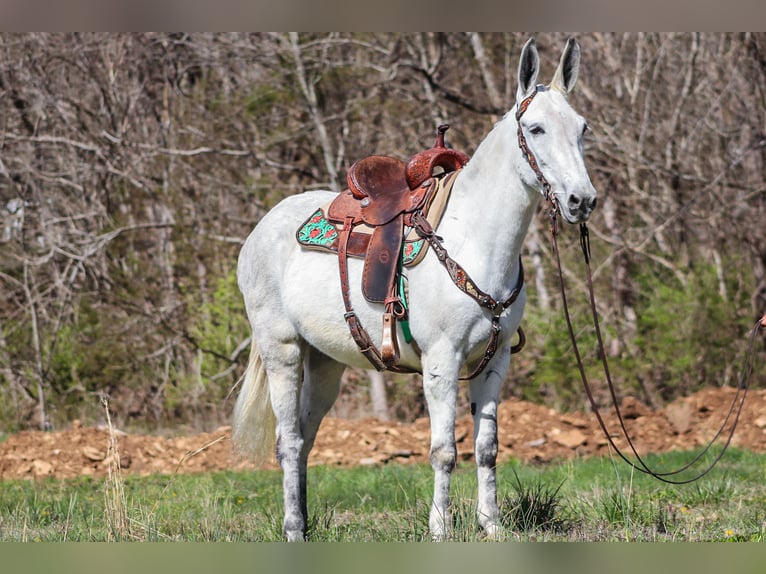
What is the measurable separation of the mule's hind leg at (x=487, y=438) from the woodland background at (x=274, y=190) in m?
6.38

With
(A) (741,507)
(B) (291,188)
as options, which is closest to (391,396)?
(B) (291,188)

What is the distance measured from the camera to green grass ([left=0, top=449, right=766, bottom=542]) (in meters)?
5.01

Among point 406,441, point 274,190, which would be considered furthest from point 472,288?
point 274,190

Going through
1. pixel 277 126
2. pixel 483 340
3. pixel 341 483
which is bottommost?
pixel 341 483

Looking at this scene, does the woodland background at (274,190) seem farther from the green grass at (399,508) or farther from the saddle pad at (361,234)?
the saddle pad at (361,234)

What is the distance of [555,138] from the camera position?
4316 mm

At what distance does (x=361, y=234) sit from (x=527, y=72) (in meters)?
1.31

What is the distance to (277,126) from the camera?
11695mm

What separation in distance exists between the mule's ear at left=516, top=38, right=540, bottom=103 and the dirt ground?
208 inches

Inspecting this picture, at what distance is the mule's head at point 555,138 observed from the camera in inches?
163

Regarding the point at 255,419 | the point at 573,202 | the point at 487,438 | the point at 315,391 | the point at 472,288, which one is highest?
the point at 573,202

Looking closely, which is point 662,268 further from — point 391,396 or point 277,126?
point 277,126

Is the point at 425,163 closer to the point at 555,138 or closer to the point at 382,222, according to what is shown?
the point at 382,222
